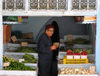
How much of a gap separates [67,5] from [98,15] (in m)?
0.73

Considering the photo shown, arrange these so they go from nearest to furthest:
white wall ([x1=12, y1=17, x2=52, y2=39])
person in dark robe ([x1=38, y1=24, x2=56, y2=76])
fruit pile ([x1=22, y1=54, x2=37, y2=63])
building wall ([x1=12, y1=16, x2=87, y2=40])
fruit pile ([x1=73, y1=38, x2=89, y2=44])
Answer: fruit pile ([x1=22, y1=54, x2=37, y2=63]), person in dark robe ([x1=38, y1=24, x2=56, y2=76]), fruit pile ([x1=73, y1=38, x2=89, y2=44]), building wall ([x1=12, y1=16, x2=87, y2=40]), white wall ([x1=12, y1=17, x2=52, y2=39])

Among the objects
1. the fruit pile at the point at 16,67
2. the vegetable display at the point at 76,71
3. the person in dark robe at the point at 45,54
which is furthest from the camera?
the person in dark robe at the point at 45,54

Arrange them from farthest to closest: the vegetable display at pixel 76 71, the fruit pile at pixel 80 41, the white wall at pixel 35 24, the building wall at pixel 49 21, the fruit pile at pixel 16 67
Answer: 1. the white wall at pixel 35 24
2. the building wall at pixel 49 21
3. the fruit pile at pixel 80 41
4. the fruit pile at pixel 16 67
5. the vegetable display at pixel 76 71

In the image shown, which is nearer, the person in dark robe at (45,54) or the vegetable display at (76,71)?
the vegetable display at (76,71)

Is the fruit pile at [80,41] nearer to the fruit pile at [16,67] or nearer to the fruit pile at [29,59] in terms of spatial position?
the fruit pile at [29,59]

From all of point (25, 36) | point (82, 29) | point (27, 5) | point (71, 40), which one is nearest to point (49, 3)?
point (27, 5)

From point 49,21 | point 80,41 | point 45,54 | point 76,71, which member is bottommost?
point 76,71

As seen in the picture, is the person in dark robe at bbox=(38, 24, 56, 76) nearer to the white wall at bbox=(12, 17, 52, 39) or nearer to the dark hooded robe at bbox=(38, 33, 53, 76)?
the dark hooded robe at bbox=(38, 33, 53, 76)

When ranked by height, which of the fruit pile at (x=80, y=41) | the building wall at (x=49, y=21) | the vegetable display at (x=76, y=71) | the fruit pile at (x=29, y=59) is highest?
the building wall at (x=49, y=21)

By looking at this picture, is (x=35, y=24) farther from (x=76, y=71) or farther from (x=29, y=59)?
(x=76, y=71)

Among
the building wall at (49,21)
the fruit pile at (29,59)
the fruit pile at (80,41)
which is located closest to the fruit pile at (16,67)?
the fruit pile at (29,59)

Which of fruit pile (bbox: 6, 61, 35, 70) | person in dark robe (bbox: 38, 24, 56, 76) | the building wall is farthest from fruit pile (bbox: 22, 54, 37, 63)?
the building wall

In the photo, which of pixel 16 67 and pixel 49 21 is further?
pixel 49 21

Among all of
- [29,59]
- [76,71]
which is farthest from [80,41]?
[76,71]
